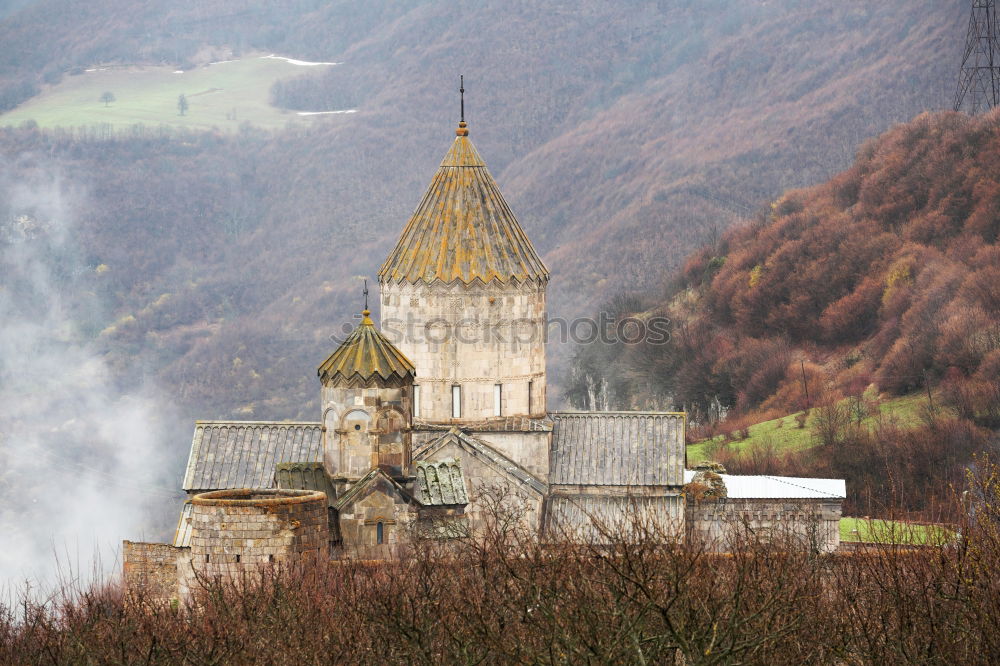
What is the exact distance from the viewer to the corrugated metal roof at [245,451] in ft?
124

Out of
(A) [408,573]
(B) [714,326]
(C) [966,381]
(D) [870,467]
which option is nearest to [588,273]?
(B) [714,326]

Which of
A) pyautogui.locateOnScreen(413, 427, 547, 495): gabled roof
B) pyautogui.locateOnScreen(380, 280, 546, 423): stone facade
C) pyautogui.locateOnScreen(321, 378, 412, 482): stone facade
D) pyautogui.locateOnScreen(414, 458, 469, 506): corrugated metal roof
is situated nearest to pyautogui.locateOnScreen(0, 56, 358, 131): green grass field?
pyautogui.locateOnScreen(380, 280, 546, 423): stone facade

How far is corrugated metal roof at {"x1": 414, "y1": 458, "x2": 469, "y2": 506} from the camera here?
33969 mm

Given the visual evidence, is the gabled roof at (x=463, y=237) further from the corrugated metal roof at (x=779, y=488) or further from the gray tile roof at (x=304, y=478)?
the corrugated metal roof at (x=779, y=488)

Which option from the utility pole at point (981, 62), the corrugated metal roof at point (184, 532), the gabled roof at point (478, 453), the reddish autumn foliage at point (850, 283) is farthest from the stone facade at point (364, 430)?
the utility pole at point (981, 62)

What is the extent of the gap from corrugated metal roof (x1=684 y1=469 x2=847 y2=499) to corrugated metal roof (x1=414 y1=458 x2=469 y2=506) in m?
6.09

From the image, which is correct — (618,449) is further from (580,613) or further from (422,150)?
(422,150)

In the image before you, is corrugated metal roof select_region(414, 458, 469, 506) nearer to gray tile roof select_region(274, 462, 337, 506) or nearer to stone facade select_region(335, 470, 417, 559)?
stone facade select_region(335, 470, 417, 559)

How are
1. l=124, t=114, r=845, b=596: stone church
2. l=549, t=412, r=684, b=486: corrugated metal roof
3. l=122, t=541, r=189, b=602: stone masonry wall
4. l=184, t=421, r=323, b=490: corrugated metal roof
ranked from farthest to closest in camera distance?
l=549, t=412, r=684, b=486: corrugated metal roof → l=184, t=421, r=323, b=490: corrugated metal roof → l=124, t=114, r=845, b=596: stone church → l=122, t=541, r=189, b=602: stone masonry wall

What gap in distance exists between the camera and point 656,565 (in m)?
25.6

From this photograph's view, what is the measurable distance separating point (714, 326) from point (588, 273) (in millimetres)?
9379

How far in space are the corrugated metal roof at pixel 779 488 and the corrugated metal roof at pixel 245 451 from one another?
800 cm

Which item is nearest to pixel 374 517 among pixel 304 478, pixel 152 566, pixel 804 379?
pixel 304 478

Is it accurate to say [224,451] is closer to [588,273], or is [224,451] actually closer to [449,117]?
[588,273]
